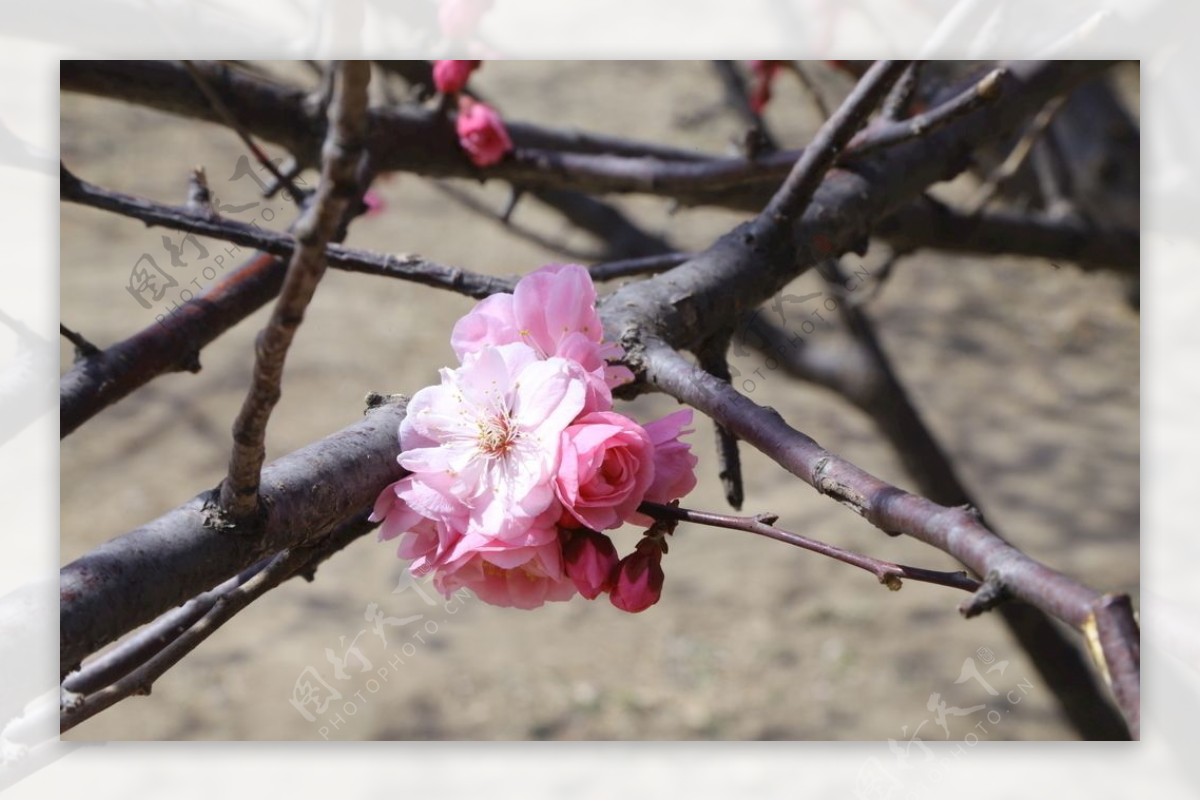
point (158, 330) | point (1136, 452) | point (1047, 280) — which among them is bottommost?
point (158, 330)

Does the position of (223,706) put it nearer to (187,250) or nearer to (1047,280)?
(187,250)

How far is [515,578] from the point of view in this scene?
1.70 feet

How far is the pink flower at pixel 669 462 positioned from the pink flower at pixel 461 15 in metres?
0.67

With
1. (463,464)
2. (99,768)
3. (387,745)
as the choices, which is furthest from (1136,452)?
(463,464)

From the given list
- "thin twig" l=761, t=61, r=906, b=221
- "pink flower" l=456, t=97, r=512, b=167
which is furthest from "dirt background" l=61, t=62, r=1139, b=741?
"thin twig" l=761, t=61, r=906, b=221

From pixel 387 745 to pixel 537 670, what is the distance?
329 mm

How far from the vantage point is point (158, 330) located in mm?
757

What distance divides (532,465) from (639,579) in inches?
2.7

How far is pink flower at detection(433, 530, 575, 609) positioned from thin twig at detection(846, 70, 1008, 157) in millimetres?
335

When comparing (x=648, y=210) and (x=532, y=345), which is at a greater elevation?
(x=648, y=210)

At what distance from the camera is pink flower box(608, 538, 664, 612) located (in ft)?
1.64
